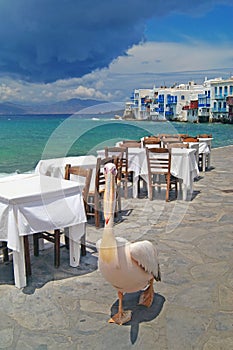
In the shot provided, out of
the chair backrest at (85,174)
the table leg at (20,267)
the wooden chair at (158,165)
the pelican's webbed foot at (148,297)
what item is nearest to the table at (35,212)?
the table leg at (20,267)

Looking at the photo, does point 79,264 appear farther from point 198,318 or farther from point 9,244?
point 198,318

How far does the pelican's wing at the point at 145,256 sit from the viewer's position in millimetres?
2480

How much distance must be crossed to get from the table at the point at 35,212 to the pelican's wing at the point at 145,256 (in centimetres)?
86

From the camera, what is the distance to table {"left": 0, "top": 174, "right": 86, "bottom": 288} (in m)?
2.92

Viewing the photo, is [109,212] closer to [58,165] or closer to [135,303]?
[135,303]

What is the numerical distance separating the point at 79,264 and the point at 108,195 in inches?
50.9

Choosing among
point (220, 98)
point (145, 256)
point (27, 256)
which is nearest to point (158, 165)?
point (27, 256)

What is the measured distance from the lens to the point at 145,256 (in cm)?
253

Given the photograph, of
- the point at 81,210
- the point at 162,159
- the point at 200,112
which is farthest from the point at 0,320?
the point at 200,112

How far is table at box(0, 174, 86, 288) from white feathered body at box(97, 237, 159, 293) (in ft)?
2.41

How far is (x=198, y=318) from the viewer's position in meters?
2.59

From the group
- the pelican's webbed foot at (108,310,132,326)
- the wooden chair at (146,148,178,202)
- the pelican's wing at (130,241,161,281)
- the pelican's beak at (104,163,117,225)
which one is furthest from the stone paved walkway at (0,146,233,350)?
the wooden chair at (146,148,178,202)

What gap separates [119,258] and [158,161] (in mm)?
3789

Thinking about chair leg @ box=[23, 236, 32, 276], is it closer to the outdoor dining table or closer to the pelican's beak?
the pelican's beak
